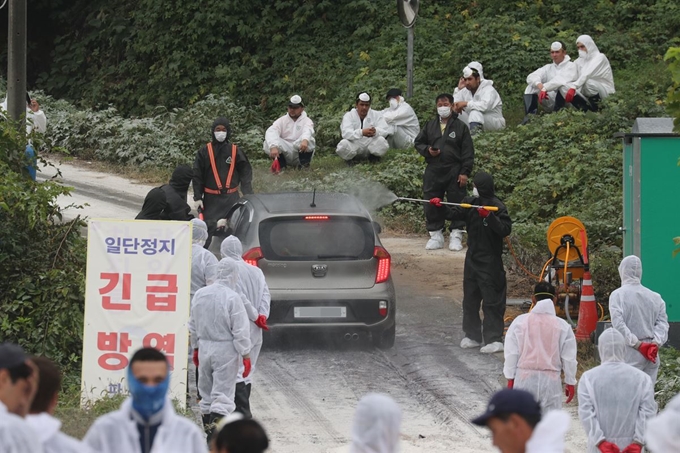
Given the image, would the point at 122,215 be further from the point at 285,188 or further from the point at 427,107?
the point at 427,107

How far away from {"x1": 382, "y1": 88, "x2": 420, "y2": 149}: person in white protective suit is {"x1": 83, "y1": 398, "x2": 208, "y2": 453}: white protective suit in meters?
17.0

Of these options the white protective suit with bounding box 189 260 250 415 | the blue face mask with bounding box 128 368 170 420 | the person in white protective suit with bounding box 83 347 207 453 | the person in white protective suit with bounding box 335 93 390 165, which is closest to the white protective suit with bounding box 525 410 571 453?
the person in white protective suit with bounding box 83 347 207 453

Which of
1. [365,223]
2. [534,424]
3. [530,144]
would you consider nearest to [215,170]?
[365,223]

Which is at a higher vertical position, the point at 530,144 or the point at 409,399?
the point at 530,144

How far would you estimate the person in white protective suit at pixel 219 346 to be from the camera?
968 centimetres

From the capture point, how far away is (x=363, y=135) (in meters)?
22.0

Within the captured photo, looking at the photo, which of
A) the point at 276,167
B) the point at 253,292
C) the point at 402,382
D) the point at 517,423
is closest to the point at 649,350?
the point at 402,382

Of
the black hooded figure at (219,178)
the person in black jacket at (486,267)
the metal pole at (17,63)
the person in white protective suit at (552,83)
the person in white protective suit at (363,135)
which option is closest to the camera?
the person in black jacket at (486,267)

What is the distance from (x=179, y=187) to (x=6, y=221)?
85.0 inches

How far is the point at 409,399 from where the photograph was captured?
11586 mm

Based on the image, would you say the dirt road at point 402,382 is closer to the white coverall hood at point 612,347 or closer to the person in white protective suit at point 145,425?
the white coverall hood at point 612,347

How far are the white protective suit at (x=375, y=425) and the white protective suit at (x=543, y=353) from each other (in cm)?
421

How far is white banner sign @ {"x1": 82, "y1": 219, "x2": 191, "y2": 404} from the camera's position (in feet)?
34.8

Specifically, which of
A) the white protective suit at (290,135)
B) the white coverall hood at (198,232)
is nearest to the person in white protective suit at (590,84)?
the white protective suit at (290,135)
